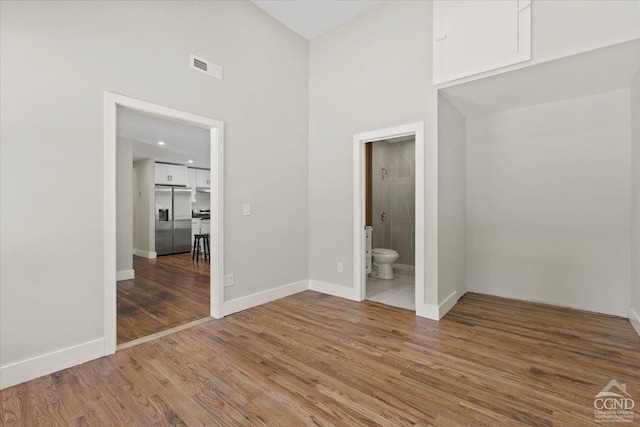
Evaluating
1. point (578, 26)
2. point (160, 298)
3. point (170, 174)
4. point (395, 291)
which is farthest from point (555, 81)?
point (170, 174)

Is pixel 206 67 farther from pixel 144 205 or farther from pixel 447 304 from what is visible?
pixel 144 205

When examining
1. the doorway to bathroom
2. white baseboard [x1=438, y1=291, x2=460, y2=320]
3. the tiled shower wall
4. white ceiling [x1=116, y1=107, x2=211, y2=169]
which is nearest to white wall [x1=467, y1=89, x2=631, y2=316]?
white baseboard [x1=438, y1=291, x2=460, y2=320]

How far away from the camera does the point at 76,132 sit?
2139 mm

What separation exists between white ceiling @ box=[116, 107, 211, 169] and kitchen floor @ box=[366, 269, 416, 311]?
11.2 ft

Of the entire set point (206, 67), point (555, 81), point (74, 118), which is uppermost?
point (206, 67)

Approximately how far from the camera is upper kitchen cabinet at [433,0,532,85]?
2.43 meters

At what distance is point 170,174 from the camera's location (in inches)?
311

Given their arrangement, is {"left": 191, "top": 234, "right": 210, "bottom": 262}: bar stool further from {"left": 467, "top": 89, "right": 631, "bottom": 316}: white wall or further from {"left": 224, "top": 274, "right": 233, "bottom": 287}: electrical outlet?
{"left": 467, "top": 89, "right": 631, "bottom": 316}: white wall

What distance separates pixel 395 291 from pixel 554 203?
7.13 ft

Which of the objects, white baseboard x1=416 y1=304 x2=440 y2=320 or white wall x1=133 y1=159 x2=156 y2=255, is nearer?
white baseboard x1=416 y1=304 x2=440 y2=320

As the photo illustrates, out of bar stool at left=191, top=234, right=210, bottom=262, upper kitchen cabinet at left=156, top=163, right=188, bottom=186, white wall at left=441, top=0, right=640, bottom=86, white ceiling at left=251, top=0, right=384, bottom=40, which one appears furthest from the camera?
upper kitchen cabinet at left=156, top=163, right=188, bottom=186

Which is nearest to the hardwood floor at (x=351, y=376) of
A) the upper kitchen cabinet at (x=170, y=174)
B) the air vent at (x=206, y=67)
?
the air vent at (x=206, y=67)

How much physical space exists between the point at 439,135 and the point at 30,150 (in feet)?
11.2

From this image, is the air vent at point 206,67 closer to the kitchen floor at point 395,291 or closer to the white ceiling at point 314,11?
the white ceiling at point 314,11
